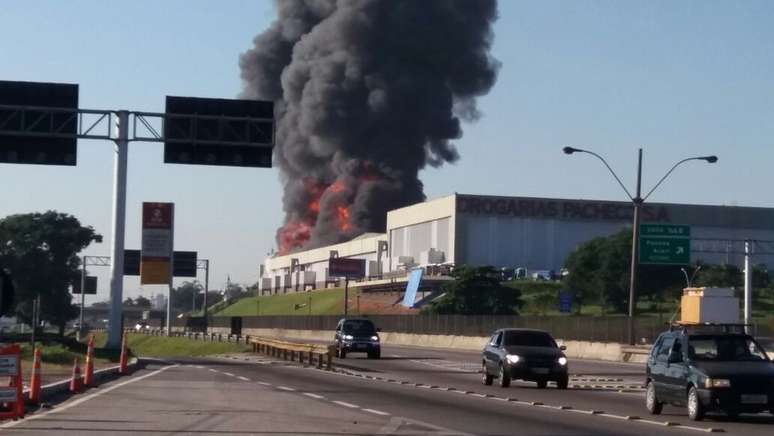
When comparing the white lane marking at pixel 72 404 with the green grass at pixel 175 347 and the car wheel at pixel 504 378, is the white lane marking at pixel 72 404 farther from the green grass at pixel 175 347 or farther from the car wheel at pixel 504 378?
the green grass at pixel 175 347

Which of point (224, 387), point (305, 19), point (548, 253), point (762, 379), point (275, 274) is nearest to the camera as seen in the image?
point (762, 379)

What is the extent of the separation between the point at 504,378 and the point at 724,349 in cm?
1063

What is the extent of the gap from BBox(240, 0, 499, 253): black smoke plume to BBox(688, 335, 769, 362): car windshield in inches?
4581

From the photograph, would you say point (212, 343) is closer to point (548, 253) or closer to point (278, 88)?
point (548, 253)

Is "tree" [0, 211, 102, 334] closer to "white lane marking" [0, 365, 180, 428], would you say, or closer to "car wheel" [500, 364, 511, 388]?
"white lane marking" [0, 365, 180, 428]

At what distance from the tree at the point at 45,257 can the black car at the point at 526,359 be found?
6309cm

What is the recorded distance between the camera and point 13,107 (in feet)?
138

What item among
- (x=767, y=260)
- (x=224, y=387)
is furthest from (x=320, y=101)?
(x=224, y=387)

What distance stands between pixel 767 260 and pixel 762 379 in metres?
110

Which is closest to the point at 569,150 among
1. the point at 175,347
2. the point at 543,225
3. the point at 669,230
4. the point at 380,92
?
the point at 669,230

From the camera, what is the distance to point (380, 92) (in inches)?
5399

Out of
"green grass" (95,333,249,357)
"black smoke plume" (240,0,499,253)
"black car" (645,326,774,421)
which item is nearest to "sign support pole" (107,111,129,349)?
"green grass" (95,333,249,357)

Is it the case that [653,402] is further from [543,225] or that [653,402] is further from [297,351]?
[543,225]

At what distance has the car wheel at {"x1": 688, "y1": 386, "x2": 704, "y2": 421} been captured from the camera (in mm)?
20359
